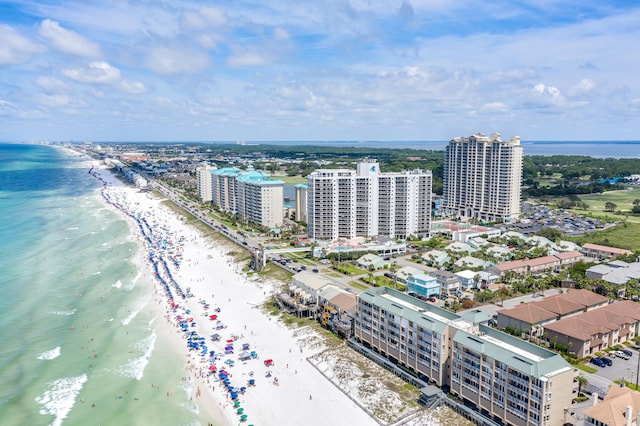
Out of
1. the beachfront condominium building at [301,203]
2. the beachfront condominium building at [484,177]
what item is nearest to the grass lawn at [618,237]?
the beachfront condominium building at [484,177]

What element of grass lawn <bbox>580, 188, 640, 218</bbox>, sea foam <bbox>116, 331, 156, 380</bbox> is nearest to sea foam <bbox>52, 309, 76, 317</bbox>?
sea foam <bbox>116, 331, 156, 380</bbox>

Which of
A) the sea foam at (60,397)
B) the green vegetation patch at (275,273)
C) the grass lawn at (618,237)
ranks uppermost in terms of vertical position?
the grass lawn at (618,237)

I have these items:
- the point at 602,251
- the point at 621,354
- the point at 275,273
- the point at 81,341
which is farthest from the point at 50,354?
the point at 602,251

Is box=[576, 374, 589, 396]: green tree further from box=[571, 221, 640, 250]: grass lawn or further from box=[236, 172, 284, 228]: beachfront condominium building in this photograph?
box=[236, 172, 284, 228]: beachfront condominium building

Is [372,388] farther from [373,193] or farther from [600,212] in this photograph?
[600,212]

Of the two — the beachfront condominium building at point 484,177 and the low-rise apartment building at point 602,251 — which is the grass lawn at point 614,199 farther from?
the low-rise apartment building at point 602,251

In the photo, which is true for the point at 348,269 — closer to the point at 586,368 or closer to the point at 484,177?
the point at 586,368
